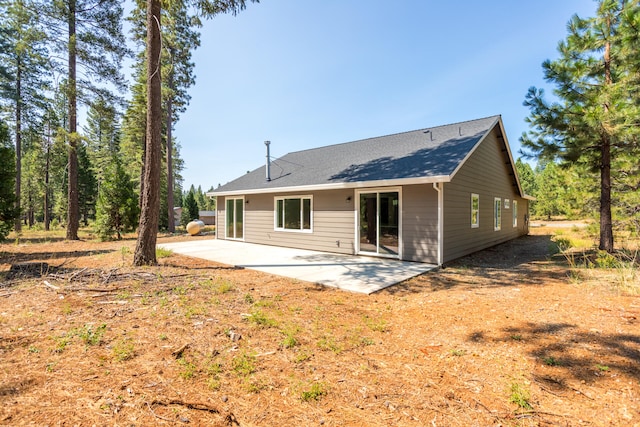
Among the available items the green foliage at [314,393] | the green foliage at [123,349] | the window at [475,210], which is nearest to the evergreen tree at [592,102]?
the window at [475,210]

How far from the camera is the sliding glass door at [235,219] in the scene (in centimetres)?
1278

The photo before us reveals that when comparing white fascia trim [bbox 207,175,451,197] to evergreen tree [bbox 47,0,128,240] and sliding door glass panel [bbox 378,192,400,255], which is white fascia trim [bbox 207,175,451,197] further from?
evergreen tree [bbox 47,0,128,240]

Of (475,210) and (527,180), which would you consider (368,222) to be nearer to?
(475,210)

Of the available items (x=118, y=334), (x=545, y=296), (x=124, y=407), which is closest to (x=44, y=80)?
(x=118, y=334)

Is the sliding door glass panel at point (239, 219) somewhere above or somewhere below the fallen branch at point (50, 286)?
above

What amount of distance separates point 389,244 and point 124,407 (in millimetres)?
7175

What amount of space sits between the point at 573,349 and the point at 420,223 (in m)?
4.85

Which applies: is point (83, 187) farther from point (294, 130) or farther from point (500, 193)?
point (500, 193)

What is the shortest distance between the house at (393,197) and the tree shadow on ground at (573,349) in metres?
3.92

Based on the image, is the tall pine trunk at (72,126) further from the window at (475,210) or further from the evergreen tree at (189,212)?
the evergreen tree at (189,212)

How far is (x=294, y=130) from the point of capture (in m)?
→ 15.4

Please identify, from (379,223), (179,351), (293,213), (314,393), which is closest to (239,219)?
(293,213)

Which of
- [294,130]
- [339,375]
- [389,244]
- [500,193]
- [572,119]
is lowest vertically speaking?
[339,375]

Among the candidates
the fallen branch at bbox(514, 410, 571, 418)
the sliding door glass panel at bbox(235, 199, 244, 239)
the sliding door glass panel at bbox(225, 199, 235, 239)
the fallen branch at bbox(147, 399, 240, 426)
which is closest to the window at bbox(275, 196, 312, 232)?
the sliding door glass panel at bbox(235, 199, 244, 239)
